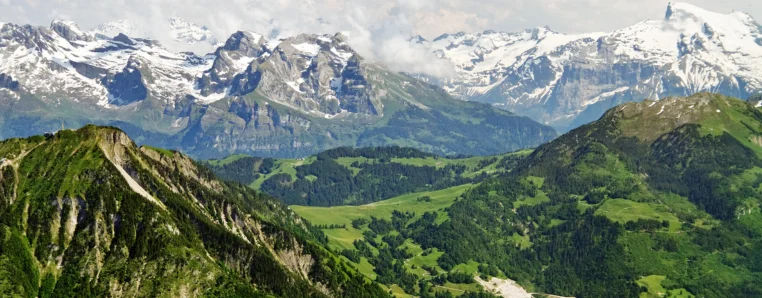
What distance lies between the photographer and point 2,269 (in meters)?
200

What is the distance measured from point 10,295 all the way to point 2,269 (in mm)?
8119

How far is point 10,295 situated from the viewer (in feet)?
641
